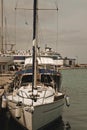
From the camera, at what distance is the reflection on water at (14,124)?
32.8 metres

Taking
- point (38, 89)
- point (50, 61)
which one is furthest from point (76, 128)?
point (50, 61)

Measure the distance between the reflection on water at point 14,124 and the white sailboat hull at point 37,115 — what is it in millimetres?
1187

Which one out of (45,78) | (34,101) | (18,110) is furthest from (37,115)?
(45,78)

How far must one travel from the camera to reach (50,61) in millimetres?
42719

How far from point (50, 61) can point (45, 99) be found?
39.8 ft

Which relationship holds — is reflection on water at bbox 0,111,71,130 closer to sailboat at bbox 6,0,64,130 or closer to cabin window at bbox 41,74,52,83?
sailboat at bbox 6,0,64,130

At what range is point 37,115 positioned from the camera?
29.0 metres

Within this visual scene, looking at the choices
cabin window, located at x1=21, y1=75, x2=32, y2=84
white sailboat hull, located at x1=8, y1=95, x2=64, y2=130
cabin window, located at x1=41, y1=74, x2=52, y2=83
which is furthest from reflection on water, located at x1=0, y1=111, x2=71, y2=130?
cabin window, located at x1=41, y1=74, x2=52, y2=83

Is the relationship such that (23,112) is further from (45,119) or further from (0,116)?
(0,116)

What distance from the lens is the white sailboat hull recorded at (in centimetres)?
2873

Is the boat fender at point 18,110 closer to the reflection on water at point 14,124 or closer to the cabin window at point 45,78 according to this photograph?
the reflection on water at point 14,124

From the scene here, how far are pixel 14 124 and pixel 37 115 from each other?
4.82 m

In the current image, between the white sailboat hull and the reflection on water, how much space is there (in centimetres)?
119

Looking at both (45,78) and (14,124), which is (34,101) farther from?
(45,78)
